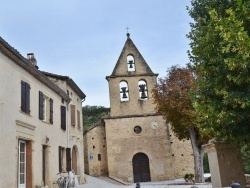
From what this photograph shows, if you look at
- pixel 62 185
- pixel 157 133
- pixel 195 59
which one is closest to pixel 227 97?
pixel 195 59

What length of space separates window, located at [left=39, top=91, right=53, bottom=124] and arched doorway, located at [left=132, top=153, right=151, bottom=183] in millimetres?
13662

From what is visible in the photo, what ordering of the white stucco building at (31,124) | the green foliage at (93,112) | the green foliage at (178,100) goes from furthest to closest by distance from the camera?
1. the green foliage at (93,112)
2. the green foliage at (178,100)
3. the white stucco building at (31,124)

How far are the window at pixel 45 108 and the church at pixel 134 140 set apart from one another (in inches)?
486

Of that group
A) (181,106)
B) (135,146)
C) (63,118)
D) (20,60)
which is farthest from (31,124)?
(135,146)

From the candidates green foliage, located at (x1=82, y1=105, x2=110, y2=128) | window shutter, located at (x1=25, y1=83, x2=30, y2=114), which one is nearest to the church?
window shutter, located at (x1=25, y1=83, x2=30, y2=114)

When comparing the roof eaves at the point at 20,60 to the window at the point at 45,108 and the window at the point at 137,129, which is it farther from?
the window at the point at 137,129

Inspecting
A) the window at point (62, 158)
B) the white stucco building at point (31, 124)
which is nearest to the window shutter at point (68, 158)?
the white stucco building at point (31, 124)

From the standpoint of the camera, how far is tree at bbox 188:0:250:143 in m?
6.88

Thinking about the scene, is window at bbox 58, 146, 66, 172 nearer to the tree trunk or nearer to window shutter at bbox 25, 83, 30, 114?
window shutter at bbox 25, 83, 30, 114

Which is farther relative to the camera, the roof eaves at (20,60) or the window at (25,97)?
the window at (25,97)

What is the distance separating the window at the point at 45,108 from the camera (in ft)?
49.8

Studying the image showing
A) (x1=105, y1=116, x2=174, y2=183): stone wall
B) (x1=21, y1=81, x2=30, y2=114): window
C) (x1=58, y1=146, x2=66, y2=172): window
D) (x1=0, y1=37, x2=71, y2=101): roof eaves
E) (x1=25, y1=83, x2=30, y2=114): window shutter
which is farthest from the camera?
(x1=105, y1=116, x2=174, y2=183): stone wall

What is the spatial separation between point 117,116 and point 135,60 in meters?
5.83

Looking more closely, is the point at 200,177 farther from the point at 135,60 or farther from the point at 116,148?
the point at 135,60
